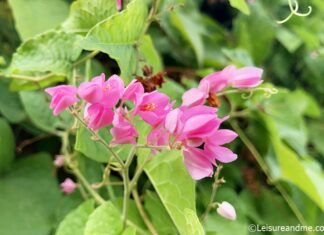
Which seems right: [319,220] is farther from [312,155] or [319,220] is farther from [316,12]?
[316,12]

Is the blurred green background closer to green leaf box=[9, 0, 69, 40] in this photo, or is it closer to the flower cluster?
green leaf box=[9, 0, 69, 40]

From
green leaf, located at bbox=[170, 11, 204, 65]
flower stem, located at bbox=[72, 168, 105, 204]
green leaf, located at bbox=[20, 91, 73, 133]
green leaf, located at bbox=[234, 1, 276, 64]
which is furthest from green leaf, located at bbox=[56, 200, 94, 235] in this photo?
green leaf, located at bbox=[234, 1, 276, 64]

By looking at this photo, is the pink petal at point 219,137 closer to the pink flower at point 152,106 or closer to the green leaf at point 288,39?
the pink flower at point 152,106

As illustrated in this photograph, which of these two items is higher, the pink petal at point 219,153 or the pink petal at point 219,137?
the pink petal at point 219,137

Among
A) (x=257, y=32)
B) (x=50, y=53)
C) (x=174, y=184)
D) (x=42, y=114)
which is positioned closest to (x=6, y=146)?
(x=42, y=114)

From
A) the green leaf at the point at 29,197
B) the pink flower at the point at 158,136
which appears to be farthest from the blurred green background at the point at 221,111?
the pink flower at the point at 158,136

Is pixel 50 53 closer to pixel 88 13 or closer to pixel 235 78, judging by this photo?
pixel 88 13

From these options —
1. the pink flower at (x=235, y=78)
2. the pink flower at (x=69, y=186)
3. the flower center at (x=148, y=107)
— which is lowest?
the pink flower at (x=69, y=186)

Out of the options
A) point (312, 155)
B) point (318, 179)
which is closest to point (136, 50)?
point (318, 179)
